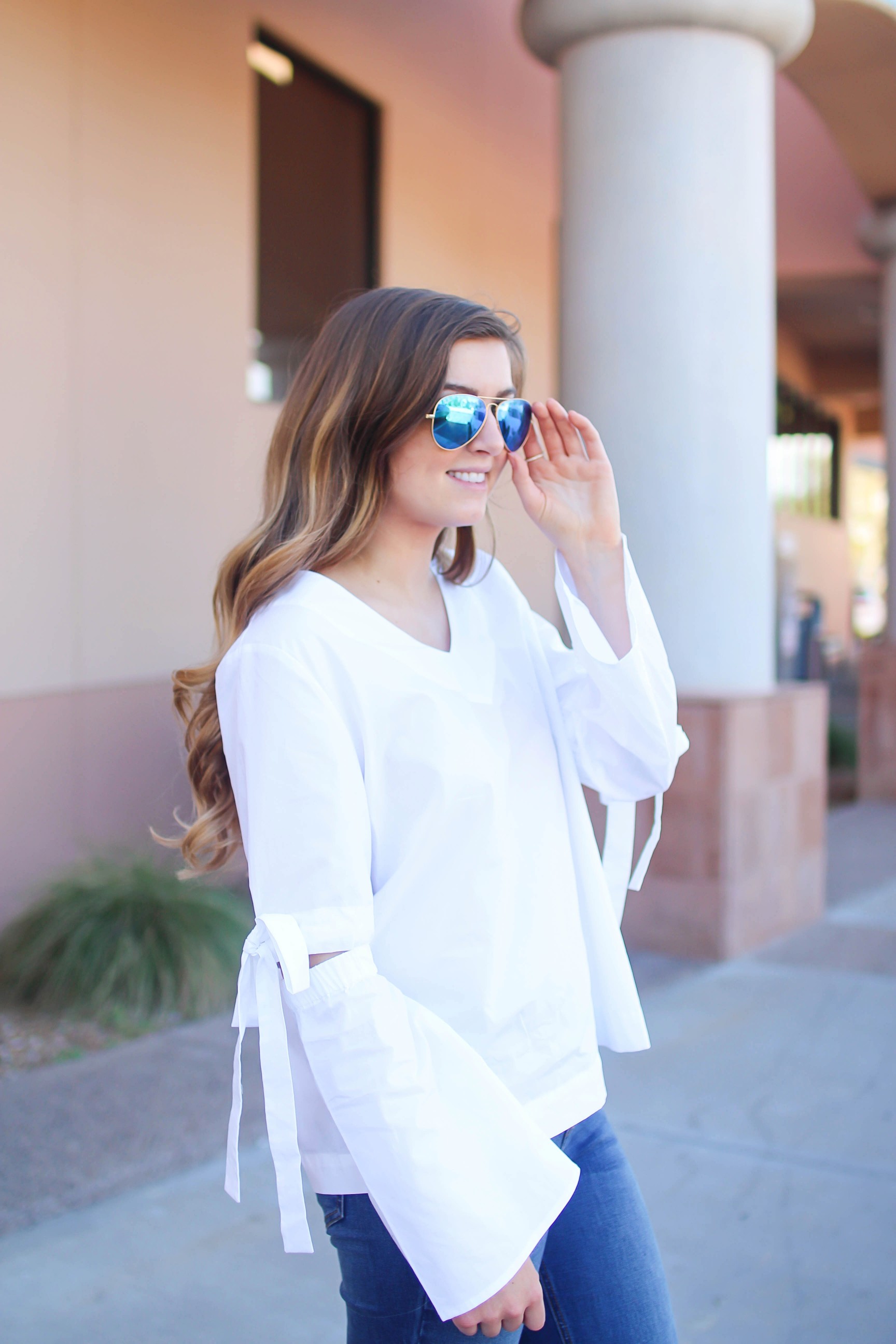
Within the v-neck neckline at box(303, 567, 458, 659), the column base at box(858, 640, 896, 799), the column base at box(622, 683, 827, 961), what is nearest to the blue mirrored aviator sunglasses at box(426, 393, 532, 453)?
the v-neck neckline at box(303, 567, 458, 659)

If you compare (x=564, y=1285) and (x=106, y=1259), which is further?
(x=106, y=1259)

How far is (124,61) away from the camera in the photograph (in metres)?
6.33

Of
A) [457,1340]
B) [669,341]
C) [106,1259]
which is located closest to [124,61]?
[669,341]

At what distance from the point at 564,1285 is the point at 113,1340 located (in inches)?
55.7

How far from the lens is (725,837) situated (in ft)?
18.9

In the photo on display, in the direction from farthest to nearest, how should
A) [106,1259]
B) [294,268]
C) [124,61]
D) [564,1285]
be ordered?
[294,268] < [124,61] < [106,1259] < [564,1285]

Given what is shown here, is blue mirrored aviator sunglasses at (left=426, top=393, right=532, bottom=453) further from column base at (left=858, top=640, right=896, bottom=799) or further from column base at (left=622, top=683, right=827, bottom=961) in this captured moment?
column base at (left=858, top=640, right=896, bottom=799)

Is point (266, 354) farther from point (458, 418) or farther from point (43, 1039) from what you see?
point (458, 418)

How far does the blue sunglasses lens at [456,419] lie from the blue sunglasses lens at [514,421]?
0.19ft

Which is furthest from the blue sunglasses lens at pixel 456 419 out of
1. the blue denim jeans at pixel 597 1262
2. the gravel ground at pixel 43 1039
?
the gravel ground at pixel 43 1039

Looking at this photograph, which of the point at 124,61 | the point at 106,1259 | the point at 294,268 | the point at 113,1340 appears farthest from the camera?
the point at 294,268

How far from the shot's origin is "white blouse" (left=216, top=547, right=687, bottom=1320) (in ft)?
4.99

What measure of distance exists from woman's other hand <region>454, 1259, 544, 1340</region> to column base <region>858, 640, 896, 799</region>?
10.2 m

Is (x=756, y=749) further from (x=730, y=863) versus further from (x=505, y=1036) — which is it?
(x=505, y=1036)
